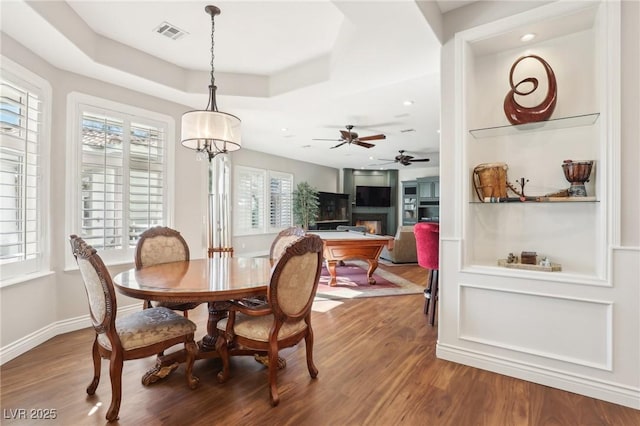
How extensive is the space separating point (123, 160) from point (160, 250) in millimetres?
1306

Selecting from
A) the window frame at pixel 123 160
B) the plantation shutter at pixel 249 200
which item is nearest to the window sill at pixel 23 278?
the window frame at pixel 123 160

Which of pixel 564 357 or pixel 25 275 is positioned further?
pixel 25 275

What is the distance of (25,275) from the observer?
271 centimetres

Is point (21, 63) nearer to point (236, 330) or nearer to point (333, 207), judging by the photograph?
point (236, 330)

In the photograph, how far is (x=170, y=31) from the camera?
288 cm

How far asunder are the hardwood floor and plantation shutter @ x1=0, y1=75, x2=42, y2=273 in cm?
96

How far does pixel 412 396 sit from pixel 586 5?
9.46 feet

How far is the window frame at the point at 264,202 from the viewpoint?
23.8ft

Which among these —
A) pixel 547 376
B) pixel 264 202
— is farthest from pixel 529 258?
pixel 264 202

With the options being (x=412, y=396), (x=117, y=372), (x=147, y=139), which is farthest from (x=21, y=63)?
(x=412, y=396)

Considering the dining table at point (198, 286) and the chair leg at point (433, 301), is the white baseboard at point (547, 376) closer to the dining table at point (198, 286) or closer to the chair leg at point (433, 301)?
the chair leg at point (433, 301)

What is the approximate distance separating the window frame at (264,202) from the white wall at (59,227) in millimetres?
3035

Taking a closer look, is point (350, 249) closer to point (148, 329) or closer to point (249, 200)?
point (148, 329)

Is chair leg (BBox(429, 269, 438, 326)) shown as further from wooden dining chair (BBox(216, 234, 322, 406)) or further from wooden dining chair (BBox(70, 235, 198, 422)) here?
wooden dining chair (BBox(70, 235, 198, 422))
